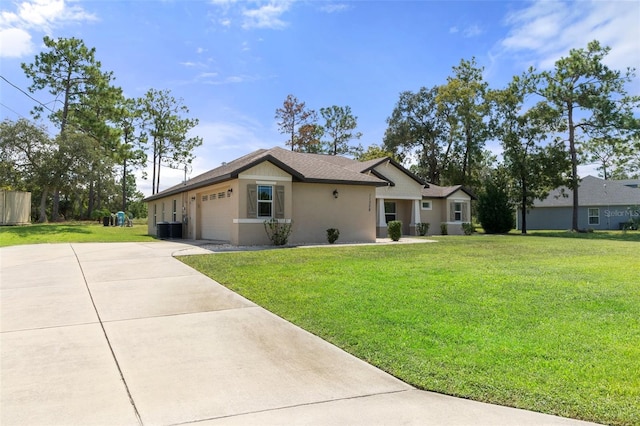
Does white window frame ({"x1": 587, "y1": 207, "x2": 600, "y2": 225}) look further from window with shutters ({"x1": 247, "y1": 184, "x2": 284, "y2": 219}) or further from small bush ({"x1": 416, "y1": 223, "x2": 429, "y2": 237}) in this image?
window with shutters ({"x1": 247, "y1": 184, "x2": 284, "y2": 219})

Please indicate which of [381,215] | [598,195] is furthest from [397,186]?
[598,195]

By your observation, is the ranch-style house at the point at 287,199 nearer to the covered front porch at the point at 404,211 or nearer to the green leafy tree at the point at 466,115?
the covered front porch at the point at 404,211

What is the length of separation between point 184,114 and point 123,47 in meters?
32.0

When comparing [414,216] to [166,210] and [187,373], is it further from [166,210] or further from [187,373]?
[187,373]

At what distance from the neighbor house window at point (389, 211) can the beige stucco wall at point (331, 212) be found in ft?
21.9

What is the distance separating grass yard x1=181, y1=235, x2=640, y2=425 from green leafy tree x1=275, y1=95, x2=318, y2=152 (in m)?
32.5

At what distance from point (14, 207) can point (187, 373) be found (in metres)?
31.7

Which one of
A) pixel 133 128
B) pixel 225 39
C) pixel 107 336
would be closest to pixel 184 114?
pixel 133 128

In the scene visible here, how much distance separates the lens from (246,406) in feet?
9.87

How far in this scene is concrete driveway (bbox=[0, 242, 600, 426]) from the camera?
2867mm

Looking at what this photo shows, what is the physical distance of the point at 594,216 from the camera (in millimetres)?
35281

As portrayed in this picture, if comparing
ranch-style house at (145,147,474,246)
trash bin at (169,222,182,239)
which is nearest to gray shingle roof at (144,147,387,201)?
ranch-style house at (145,147,474,246)

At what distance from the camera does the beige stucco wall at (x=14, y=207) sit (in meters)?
27.1

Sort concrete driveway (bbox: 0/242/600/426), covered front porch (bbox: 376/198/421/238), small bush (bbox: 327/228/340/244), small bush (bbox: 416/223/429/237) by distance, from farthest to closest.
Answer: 1. covered front porch (bbox: 376/198/421/238)
2. small bush (bbox: 416/223/429/237)
3. small bush (bbox: 327/228/340/244)
4. concrete driveway (bbox: 0/242/600/426)
